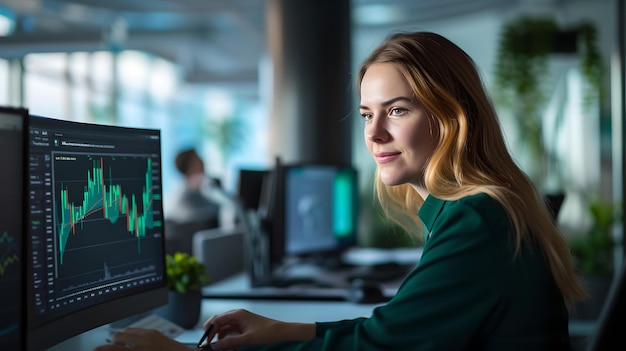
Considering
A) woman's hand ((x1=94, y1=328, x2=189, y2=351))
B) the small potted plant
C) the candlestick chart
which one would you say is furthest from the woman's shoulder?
the small potted plant

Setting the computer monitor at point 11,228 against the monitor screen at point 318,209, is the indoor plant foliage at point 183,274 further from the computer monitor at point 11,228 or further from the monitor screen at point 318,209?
the monitor screen at point 318,209

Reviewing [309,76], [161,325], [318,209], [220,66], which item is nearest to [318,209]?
[318,209]

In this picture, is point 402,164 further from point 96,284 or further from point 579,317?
point 579,317

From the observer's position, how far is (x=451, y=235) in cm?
118

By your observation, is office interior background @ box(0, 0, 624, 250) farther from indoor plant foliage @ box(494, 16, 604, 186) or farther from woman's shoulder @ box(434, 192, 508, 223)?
woman's shoulder @ box(434, 192, 508, 223)

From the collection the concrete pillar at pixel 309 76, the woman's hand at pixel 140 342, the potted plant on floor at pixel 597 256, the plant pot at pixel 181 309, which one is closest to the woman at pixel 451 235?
the woman's hand at pixel 140 342

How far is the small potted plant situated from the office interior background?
244mm

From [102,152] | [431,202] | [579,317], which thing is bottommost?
[579,317]

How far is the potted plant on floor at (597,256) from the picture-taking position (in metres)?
4.82

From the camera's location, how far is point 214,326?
143cm

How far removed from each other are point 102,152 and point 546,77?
5.41 meters

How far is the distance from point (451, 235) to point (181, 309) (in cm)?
97

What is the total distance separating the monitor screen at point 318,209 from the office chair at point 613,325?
2.06 m

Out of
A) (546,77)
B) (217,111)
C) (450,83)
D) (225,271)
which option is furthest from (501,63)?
(217,111)
